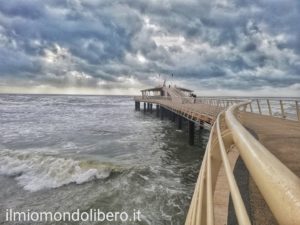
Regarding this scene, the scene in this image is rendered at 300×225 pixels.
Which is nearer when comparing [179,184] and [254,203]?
[254,203]

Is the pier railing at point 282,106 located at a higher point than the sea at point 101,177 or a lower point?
higher

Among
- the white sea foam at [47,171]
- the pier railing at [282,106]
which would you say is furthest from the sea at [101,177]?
the pier railing at [282,106]

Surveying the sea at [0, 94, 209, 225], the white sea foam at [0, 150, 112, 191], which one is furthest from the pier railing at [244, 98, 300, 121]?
the white sea foam at [0, 150, 112, 191]

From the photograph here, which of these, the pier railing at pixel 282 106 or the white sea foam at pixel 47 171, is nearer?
the pier railing at pixel 282 106

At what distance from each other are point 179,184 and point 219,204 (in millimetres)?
8568

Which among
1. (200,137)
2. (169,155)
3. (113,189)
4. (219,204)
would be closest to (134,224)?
(113,189)

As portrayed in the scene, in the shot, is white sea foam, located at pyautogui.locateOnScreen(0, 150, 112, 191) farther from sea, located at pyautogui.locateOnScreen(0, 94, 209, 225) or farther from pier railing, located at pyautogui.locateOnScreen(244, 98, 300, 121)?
pier railing, located at pyautogui.locateOnScreen(244, 98, 300, 121)

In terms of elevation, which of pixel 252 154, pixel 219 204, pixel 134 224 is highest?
pixel 252 154

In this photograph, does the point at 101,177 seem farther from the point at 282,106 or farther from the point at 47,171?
the point at 282,106

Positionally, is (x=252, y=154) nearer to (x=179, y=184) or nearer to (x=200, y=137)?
(x=179, y=184)

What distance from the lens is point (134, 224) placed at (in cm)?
815

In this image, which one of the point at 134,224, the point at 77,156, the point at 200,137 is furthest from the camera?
the point at 200,137

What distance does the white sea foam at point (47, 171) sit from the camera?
38.1ft

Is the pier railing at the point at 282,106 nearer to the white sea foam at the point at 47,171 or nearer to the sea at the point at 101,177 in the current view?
the sea at the point at 101,177
